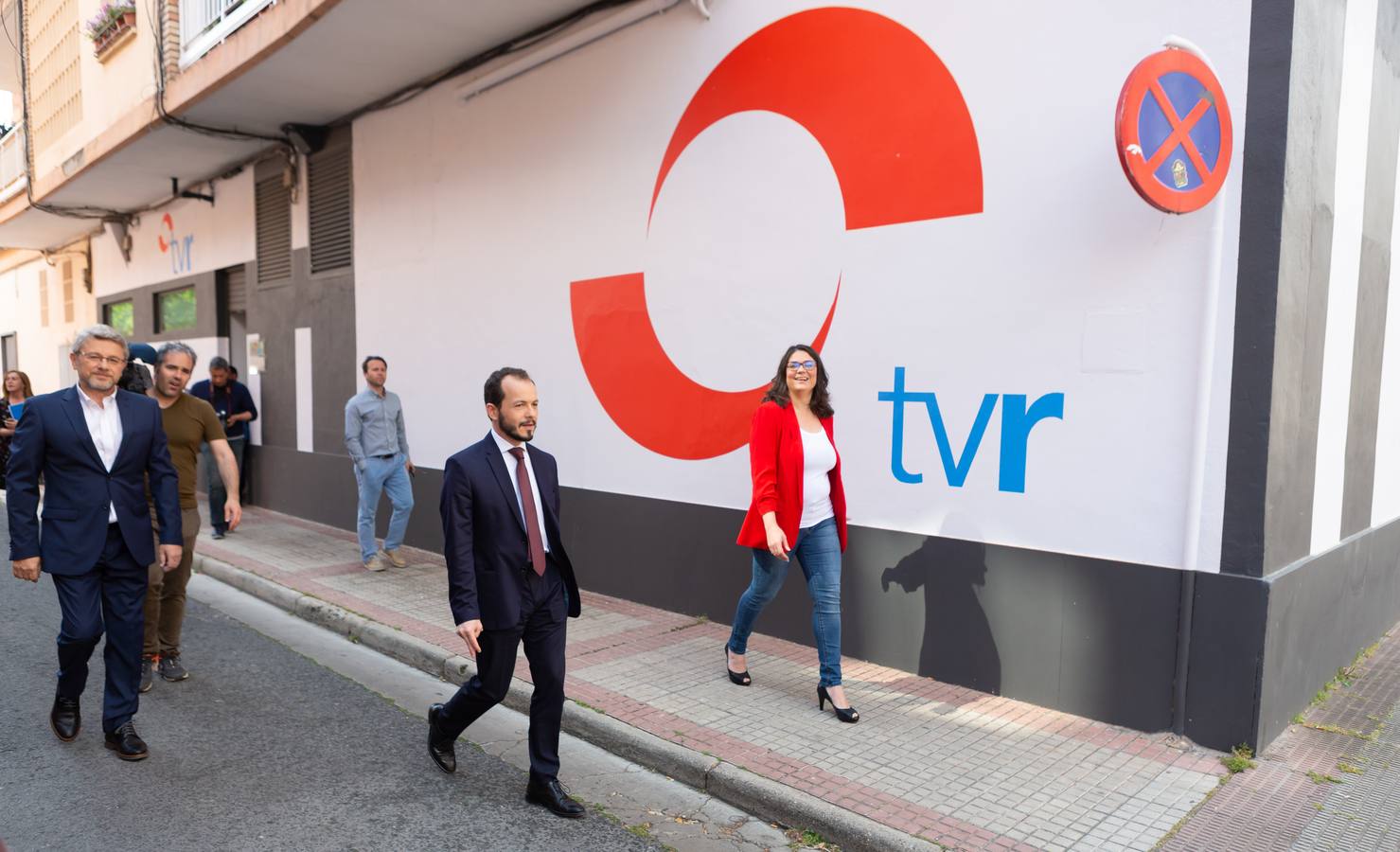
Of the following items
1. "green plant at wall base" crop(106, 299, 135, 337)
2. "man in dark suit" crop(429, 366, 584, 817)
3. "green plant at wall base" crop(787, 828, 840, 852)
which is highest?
"green plant at wall base" crop(106, 299, 135, 337)

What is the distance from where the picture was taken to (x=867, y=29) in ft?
17.5

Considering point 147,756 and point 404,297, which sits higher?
point 404,297

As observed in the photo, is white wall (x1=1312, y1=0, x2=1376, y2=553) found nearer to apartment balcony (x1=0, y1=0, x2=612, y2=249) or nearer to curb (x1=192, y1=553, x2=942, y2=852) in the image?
curb (x1=192, y1=553, x2=942, y2=852)

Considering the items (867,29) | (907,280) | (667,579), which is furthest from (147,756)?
(867,29)

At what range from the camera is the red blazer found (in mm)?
4469

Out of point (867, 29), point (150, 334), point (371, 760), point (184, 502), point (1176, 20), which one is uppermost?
point (867, 29)

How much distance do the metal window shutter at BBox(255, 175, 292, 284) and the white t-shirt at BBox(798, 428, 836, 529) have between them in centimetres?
882

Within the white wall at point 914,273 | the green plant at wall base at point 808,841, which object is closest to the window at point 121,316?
the white wall at point 914,273

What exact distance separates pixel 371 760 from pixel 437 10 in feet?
18.5

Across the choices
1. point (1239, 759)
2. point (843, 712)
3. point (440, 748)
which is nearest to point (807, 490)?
point (843, 712)

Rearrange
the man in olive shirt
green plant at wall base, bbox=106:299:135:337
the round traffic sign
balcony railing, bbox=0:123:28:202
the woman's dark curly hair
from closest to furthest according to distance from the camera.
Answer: the round traffic sign → the woman's dark curly hair → the man in olive shirt → green plant at wall base, bbox=106:299:135:337 → balcony railing, bbox=0:123:28:202

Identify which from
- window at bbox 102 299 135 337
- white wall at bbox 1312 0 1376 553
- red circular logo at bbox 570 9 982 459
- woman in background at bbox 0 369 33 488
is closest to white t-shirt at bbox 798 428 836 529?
red circular logo at bbox 570 9 982 459

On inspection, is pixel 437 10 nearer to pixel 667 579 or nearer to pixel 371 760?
pixel 667 579

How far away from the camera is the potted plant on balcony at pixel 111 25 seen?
443 inches
